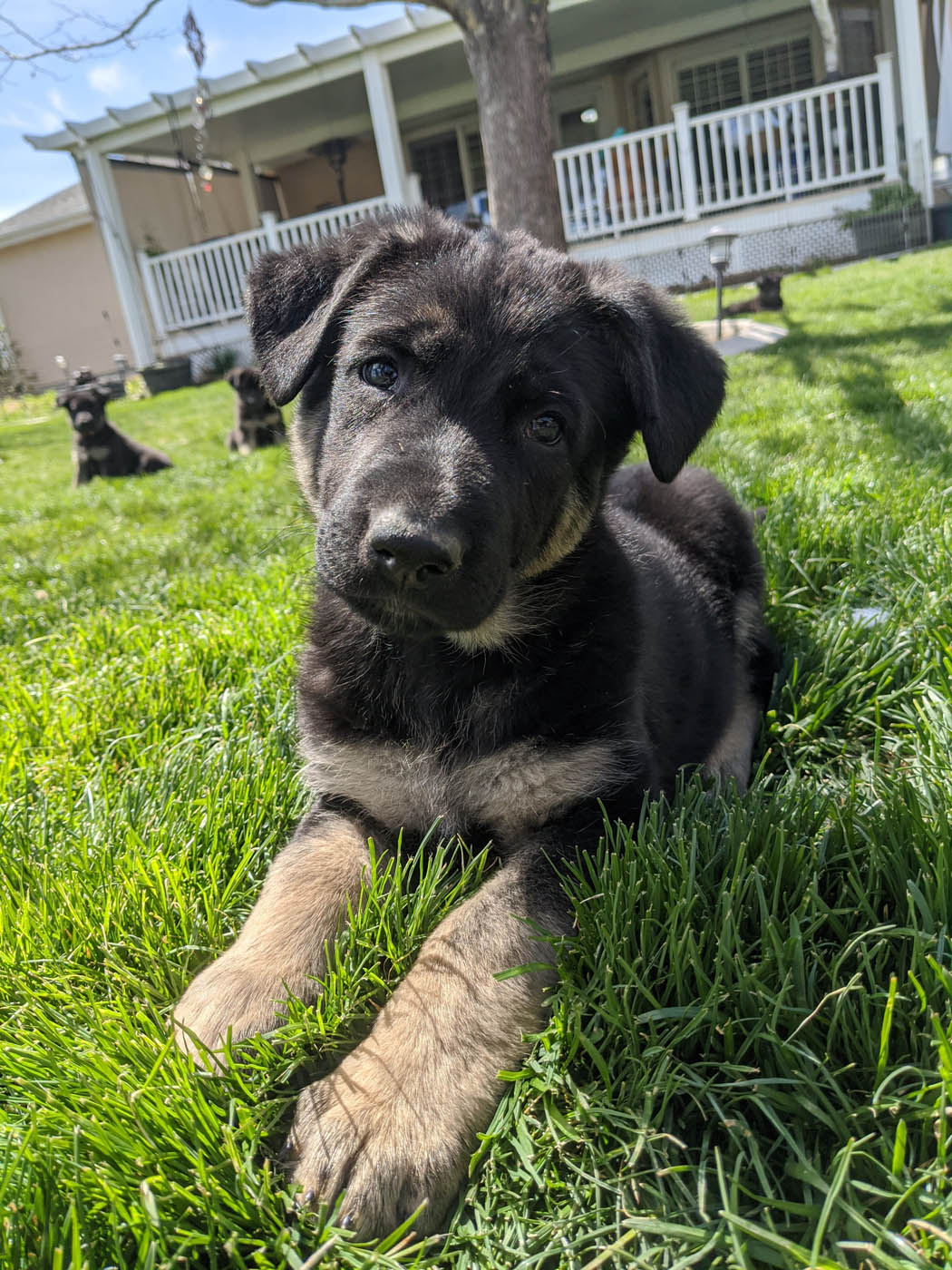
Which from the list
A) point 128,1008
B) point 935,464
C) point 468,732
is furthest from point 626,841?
point 935,464

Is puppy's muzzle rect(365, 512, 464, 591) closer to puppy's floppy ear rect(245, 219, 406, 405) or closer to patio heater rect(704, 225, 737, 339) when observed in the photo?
puppy's floppy ear rect(245, 219, 406, 405)

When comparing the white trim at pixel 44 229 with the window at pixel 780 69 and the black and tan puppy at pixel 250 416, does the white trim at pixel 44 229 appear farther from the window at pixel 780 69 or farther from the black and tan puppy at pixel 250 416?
the black and tan puppy at pixel 250 416

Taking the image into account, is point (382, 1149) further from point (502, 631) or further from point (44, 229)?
point (44, 229)

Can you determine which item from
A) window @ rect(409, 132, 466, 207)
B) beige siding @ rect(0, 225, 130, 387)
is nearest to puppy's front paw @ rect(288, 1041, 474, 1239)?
window @ rect(409, 132, 466, 207)

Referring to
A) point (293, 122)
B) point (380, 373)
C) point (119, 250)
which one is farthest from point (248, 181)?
point (380, 373)

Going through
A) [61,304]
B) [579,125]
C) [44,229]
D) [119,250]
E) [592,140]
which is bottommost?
[61,304]

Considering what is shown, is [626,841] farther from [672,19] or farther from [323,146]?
[323,146]

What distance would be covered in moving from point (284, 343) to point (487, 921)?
4.81ft

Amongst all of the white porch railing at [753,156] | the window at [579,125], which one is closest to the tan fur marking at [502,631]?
the white porch railing at [753,156]

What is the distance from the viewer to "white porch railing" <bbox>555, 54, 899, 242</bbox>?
560 inches

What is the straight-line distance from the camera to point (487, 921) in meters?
1.70

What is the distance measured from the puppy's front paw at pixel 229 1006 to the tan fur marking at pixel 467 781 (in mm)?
506

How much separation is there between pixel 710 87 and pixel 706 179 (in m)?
5.66

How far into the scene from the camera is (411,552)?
1.67 meters
